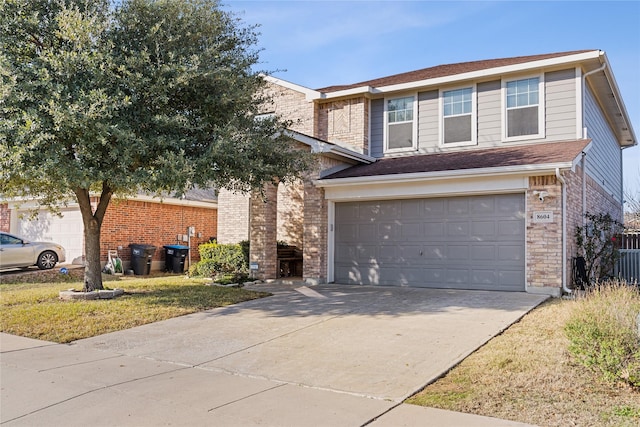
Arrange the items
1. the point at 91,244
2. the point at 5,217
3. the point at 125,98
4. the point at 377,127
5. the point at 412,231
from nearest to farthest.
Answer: the point at 125,98 < the point at 91,244 < the point at 412,231 < the point at 377,127 < the point at 5,217

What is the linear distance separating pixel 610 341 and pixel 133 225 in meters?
16.7

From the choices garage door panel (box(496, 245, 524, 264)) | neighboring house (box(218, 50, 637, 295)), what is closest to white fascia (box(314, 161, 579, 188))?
neighboring house (box(218, 50, 637, 295))

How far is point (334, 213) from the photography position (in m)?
14.1

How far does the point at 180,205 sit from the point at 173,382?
15.3 meters

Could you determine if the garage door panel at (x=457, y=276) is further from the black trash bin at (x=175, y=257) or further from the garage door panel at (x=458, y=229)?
the black trash bin at (x=175, y=257)

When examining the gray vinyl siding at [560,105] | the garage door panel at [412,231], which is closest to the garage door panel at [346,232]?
the garage door panel at [412,231]

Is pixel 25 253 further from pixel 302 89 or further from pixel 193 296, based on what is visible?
pixel 302 89

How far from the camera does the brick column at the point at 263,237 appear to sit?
14570 millimetres

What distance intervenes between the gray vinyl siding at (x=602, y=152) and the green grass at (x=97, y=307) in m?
9.95

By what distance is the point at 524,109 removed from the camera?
13.8 meters

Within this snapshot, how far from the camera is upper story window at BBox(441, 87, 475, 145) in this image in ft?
47.6

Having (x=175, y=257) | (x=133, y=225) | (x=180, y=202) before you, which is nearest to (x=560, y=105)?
(x=175, y=257)

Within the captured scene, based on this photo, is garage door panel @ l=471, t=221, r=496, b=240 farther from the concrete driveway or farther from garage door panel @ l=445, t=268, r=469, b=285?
the concrete driveway

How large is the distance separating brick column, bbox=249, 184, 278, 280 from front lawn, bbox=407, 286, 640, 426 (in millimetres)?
8612
